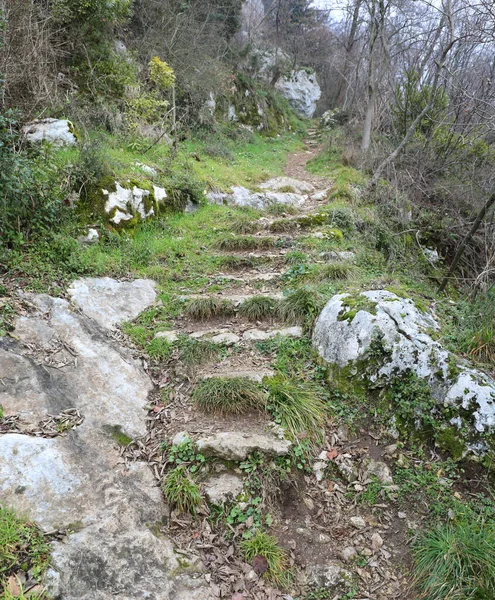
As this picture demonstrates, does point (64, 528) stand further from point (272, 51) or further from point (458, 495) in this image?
point (272, 51)

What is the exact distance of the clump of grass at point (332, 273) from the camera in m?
5.13

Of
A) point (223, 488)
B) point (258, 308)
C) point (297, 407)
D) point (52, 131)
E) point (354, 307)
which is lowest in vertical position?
point (223, 488)

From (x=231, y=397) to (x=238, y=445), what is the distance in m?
0.49

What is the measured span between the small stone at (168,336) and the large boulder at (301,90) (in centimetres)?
2335

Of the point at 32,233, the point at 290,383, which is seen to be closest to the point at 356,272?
the point at 290,383

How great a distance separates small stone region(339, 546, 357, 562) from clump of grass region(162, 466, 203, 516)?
1.06 metres

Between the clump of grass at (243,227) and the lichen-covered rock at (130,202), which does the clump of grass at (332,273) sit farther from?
the lichen-covered rock at (130,202)

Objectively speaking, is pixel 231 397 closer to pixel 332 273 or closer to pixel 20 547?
pixel 20 547

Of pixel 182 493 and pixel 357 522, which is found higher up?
pixel 182 493

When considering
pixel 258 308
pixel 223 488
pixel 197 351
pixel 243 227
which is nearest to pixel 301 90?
pixel 243 227

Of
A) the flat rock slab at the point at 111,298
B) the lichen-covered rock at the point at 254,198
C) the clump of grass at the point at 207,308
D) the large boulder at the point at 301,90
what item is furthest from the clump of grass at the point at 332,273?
the large boulder at the point at 301,90

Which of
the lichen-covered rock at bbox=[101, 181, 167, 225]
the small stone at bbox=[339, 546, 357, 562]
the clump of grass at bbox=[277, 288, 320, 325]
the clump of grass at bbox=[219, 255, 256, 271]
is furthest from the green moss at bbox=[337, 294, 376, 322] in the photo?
the lichen-covered rock at bbox=[101, 181, 167, 225]

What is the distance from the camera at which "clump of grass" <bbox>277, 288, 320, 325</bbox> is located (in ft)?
14.4

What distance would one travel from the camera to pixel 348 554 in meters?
2.57
